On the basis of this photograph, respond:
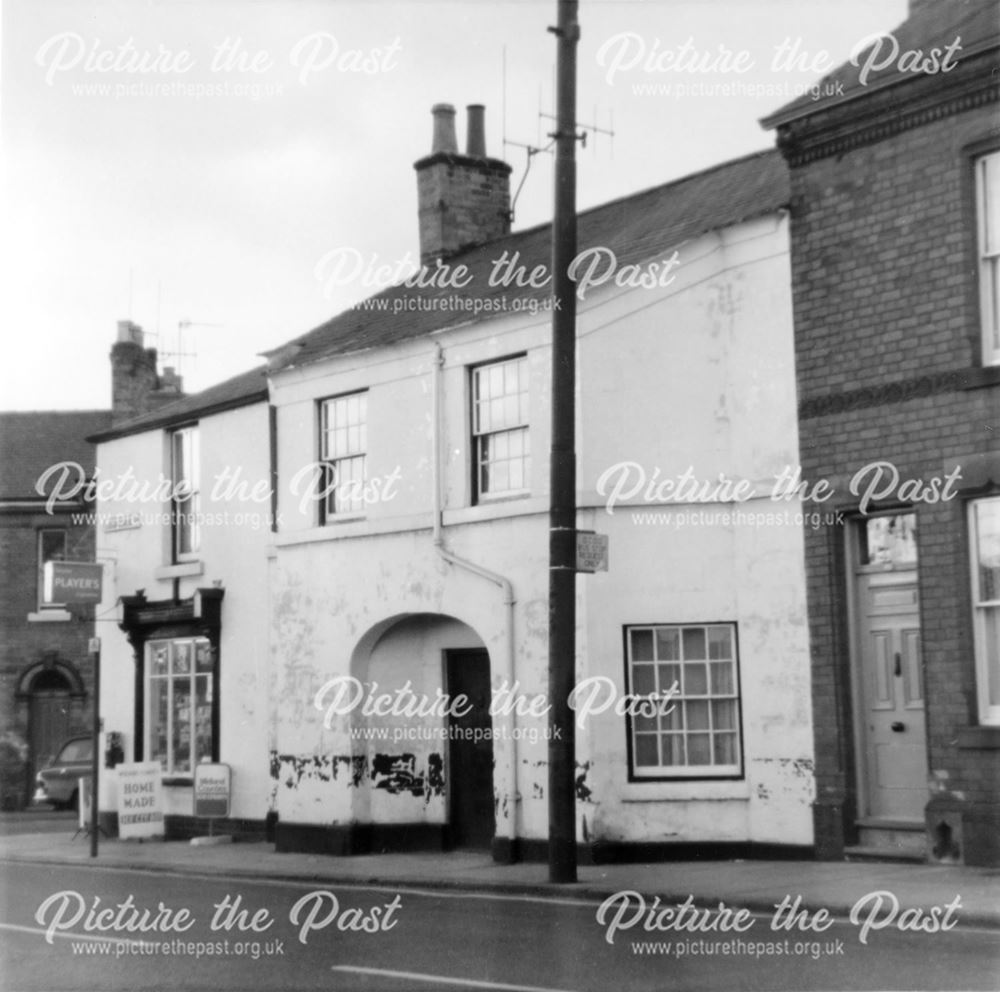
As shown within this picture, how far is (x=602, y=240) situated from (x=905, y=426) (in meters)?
5.08

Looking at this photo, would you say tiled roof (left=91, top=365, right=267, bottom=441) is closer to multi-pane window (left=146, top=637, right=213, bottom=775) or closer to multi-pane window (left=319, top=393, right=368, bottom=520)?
multi-pane window (left=319, top=393, right=368, bottom=520)

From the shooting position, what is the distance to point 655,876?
14680mm

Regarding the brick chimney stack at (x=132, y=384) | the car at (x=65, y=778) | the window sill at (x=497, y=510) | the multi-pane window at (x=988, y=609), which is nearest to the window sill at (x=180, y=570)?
the window sill at (x=497, y=510)

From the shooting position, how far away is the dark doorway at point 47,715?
1460 inches

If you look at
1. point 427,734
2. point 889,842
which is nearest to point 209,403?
point 427,734

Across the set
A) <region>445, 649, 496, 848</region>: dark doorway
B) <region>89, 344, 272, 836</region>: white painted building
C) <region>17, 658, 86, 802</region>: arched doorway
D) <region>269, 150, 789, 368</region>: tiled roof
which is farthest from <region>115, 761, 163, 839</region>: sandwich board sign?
<region>17, 658, 86, 802</region>: arched doorway

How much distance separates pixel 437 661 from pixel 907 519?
6298 mm

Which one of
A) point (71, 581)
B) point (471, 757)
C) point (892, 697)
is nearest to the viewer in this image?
point (892, 697)

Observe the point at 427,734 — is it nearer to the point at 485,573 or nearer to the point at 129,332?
the point at 485,573

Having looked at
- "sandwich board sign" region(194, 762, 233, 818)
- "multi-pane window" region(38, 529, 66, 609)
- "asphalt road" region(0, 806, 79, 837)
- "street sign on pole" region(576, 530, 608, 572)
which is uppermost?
"multi-pane window" region(38, 529, 66, 609)

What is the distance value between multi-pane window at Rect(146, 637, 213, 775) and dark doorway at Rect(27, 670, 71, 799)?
13632 mm

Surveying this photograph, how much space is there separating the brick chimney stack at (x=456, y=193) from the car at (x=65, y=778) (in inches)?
579

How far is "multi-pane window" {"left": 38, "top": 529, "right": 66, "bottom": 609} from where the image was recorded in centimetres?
3703

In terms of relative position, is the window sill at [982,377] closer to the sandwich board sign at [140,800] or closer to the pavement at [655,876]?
the pavement at [655,876]
